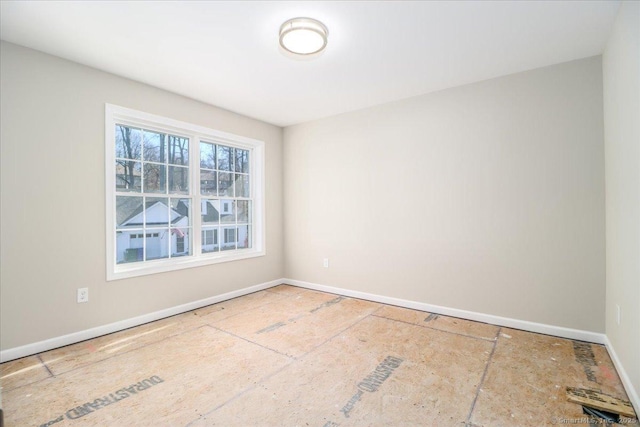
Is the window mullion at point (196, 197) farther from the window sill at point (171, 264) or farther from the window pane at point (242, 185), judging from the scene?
the window pane at point (242, 185)

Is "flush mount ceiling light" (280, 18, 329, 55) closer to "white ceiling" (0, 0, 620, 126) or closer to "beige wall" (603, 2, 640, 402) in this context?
"white ceiling" (0, 0, 620, 126)

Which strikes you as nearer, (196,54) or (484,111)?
(196,54)

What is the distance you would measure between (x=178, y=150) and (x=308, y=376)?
2.98 m

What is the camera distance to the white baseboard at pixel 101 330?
2562 millimetres

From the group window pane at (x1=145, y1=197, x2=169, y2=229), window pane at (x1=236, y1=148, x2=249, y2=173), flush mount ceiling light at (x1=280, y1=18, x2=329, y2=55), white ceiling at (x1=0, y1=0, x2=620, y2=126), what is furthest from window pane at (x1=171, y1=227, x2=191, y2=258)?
flush mount ceiling light at (x1=280, y1=18, x2=329, y2=55)

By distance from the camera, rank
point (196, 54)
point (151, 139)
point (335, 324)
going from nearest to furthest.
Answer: point (196, 54) → point (335, 324) → point (151, 139)

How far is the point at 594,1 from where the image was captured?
2.09m

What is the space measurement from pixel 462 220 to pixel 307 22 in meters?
2.53

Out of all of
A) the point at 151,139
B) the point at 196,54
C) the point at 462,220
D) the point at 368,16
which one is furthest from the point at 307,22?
the point at 462,220

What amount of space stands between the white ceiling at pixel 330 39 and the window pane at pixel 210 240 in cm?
175

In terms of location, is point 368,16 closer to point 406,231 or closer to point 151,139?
point 406,231

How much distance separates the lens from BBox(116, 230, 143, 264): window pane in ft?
10.7

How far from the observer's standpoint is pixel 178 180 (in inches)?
150

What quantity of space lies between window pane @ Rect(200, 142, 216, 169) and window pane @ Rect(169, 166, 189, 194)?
271 mm
